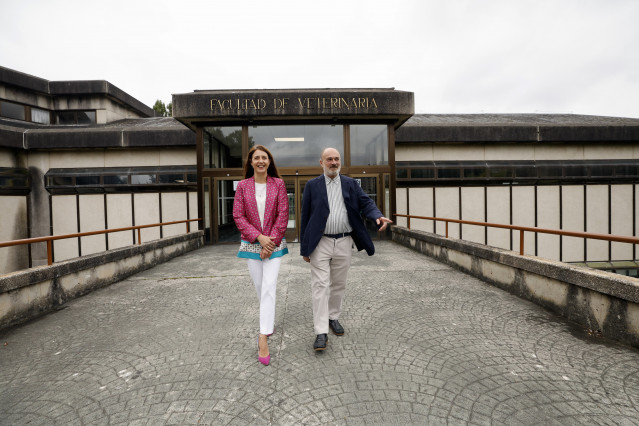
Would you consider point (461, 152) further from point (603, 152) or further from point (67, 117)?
point (67, 117)

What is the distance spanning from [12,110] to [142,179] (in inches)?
382

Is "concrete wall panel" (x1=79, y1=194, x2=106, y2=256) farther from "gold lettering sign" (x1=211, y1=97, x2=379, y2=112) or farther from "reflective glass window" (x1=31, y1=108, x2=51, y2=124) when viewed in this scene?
"reflective glass window" (x1=31, y1=108, x2=51, y2=124)

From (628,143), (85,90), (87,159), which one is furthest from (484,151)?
(85,90)

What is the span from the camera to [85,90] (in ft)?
49.6

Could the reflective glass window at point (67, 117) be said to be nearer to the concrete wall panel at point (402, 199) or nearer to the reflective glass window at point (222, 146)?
the reflective glass window at point (222, 146)

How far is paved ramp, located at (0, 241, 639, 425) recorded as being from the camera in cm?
180

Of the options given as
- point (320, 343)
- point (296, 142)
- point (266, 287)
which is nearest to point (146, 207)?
point (296, 142)

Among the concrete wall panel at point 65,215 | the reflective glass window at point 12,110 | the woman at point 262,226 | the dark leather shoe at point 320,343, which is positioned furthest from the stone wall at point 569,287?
the reflective glass window at point 12,110

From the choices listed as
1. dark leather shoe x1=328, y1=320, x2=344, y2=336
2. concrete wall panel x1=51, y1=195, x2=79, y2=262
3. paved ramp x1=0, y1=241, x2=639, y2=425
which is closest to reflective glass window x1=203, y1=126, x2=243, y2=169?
concrete wall panel x1=51, y1=195, x2=79, y2=262

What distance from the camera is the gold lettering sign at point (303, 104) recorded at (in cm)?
942

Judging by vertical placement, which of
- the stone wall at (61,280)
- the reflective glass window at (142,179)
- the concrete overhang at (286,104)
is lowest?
the stone wall at (61,280)

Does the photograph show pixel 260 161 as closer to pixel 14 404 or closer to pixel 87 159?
pixel 14 404

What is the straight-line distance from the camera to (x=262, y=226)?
2559 millimetres

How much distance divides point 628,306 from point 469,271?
8.53 feet
